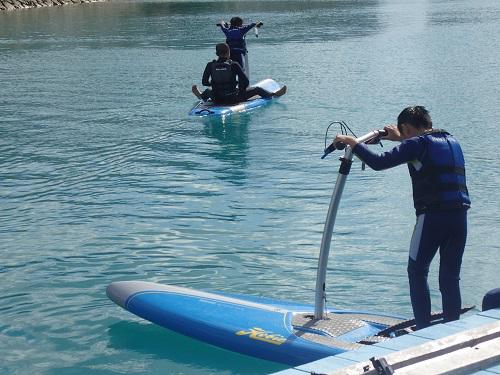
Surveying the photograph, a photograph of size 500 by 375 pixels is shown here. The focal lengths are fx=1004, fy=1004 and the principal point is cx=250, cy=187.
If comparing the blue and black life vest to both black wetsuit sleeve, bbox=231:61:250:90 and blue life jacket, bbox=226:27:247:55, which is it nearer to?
black wetsuit sleeve, bbox=231:61:250:90

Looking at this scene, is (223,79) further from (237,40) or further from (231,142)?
(231,142)

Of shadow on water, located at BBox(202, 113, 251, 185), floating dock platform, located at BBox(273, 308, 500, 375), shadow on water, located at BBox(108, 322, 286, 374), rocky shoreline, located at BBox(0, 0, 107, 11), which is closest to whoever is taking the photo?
floating dock platform, located at BBox(273, 308, 500, 375)

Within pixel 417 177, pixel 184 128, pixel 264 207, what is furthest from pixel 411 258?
pixel 184 128

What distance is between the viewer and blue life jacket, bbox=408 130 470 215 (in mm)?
6566

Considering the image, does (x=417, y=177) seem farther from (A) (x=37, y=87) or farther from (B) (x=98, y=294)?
(A) (x=37, y=87)

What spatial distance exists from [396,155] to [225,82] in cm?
1269

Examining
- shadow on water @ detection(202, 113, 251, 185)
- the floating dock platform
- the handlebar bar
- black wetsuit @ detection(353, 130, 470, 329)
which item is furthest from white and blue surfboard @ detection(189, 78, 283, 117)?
the floating dock platform

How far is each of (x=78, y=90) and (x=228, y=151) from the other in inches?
326

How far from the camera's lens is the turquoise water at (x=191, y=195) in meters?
8.59

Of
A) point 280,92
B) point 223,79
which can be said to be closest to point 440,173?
point 223,79

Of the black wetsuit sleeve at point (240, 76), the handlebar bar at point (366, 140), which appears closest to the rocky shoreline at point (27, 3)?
the black wetsuit sleeve at point (240, 76)

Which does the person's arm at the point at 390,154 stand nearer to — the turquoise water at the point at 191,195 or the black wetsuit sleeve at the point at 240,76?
the turquoise water at the point at 191,195

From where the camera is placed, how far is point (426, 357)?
549 centimetres

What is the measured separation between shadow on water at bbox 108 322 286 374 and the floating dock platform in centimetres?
147
